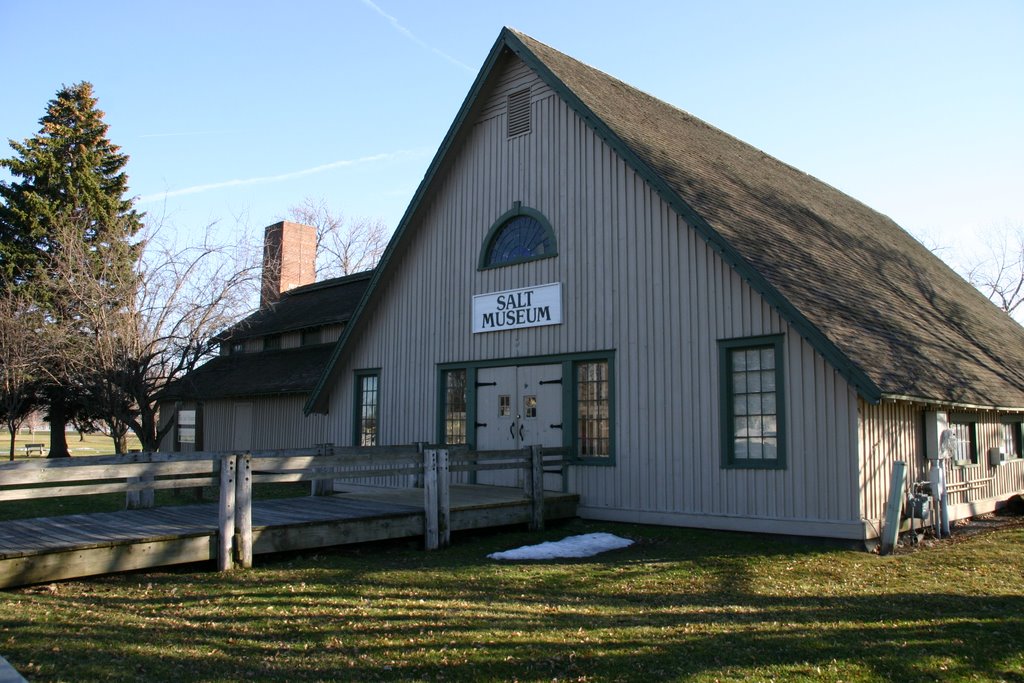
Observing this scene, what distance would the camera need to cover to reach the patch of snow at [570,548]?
34.4ft

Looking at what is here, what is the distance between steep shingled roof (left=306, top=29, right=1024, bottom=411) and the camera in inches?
450

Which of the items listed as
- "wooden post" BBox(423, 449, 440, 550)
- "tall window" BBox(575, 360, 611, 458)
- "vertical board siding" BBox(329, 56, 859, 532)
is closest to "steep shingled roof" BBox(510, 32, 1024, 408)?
"vertical board siding" BBox(329, 56, 859, 532)

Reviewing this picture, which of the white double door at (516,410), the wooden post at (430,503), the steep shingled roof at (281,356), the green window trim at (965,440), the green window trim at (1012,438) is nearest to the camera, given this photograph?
the wooden post at (430,503)

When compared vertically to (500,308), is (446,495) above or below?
below

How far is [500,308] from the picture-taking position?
50.5 ft

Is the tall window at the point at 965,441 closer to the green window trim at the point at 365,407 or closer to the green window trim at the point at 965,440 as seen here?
the green window trim at the point at 965,440

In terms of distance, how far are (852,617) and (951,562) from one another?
12.0ft

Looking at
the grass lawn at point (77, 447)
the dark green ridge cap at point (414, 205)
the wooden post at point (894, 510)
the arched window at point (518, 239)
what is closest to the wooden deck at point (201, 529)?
the arched window at point (518, 239)

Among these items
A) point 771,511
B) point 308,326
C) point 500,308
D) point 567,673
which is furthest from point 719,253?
point 308,326

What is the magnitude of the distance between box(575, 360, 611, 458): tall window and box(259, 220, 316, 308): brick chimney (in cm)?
1797

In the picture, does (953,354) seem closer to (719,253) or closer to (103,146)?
(719,253)

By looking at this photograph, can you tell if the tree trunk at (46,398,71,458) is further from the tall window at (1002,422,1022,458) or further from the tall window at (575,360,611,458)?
the tall window at (1002,422,1022,458)

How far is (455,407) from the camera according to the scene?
16281mm

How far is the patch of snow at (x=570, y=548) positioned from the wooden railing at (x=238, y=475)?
111 cm
